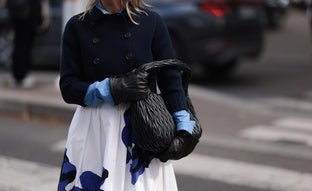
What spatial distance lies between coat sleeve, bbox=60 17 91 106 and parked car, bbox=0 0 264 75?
667 centimetres

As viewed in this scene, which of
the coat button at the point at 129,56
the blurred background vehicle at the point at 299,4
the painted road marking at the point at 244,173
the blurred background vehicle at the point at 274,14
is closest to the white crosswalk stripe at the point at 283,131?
the painted road marking at the point at 244,173

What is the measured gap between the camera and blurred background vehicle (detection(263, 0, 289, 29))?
20109mm

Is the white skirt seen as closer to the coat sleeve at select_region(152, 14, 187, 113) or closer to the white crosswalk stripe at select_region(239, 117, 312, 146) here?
the coat sleeve at select_region(152, 14, 187, 113)

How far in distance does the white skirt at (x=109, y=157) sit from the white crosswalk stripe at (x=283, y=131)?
13.1ft

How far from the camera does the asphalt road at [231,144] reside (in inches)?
216

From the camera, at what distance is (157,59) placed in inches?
129

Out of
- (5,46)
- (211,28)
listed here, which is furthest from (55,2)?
(211,28)

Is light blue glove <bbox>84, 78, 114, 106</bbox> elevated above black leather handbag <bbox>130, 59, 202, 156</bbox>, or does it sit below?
above

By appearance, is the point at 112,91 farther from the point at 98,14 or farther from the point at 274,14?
the point at 274,14

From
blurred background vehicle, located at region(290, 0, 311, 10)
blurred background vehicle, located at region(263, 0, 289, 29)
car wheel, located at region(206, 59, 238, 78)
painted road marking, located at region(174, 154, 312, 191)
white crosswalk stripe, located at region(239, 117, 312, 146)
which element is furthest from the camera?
blurred background vehicle, located at region(290, 0, 311, 10)

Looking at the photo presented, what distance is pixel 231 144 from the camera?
22.1ft

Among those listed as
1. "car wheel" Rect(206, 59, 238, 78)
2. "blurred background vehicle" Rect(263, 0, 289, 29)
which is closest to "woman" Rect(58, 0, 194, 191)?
"car wheel" Rect(206, 59, 238, 78)

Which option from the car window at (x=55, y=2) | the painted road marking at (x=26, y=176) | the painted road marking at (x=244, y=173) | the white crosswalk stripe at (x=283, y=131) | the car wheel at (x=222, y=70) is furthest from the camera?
the car wheel at (x=222, y=70)

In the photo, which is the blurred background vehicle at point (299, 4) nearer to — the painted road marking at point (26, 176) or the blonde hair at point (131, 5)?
the painted road marking at point (26, 176)
